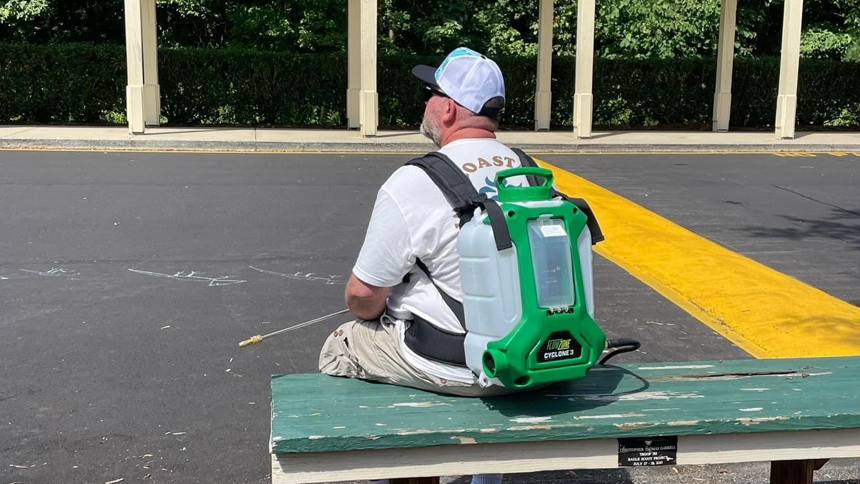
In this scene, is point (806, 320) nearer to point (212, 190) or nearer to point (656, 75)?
point (212, 190)

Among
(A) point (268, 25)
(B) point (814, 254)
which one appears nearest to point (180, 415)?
(B) point (814, 254)

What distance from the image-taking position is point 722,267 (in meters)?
7.44

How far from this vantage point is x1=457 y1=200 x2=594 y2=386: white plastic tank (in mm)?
2557

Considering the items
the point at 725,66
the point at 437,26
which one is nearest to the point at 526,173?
the point at 725,66

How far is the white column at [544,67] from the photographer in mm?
19328

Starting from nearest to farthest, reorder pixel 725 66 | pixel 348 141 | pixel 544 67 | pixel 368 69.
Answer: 1. pixel 348 141
2. pixel 368 69
3. pixel 544 67
4. pixel 725 66

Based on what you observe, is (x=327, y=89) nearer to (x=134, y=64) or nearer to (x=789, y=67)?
(x=134, y=64)

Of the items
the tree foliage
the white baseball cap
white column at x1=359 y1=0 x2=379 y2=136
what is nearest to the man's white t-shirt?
the white baseball cap

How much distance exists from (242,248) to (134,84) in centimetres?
941

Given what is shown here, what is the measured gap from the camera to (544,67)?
19.7 metres

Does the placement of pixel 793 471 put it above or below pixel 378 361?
below

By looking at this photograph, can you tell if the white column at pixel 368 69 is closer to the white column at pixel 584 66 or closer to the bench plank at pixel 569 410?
the white column at pixel 584 66

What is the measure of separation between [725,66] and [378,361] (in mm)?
18805

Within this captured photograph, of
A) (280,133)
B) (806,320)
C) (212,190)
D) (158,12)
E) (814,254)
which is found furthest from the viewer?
(158,12)
